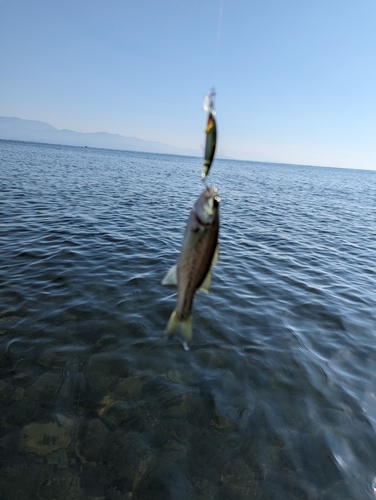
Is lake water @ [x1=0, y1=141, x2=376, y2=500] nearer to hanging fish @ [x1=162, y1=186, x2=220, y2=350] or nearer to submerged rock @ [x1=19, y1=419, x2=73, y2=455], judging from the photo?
submerged rock @ [x1=19, y1=419, x2=73, y2=455]

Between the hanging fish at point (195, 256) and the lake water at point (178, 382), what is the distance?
3173 mm

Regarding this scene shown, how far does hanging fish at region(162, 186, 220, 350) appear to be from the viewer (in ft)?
6.86

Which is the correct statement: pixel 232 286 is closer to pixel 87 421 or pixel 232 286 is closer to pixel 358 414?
pixel 358 414

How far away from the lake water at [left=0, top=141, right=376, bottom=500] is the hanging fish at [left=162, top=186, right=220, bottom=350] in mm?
3173

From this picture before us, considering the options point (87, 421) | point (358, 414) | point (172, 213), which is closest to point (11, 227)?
point (172, 213)

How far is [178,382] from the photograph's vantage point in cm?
605

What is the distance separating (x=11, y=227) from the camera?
1462 centimetres

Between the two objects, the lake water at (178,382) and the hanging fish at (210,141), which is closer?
the hanging fish at (210,141)

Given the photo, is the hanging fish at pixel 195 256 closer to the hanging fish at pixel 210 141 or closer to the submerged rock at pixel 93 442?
the hanging fish at pixel 210 141

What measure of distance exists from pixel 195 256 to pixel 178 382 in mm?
4533

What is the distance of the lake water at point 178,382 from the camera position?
4.48 metres

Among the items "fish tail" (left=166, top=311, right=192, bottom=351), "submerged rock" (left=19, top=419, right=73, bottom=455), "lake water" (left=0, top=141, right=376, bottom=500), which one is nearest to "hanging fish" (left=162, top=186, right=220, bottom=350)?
"fish tail" (left=166, top=311, right=192, bottom=351)

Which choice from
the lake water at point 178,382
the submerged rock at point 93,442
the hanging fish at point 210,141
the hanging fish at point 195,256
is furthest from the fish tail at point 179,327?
the submerged rock at point 93,442

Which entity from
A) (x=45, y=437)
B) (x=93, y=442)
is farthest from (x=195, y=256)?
(x=45, y=437)
